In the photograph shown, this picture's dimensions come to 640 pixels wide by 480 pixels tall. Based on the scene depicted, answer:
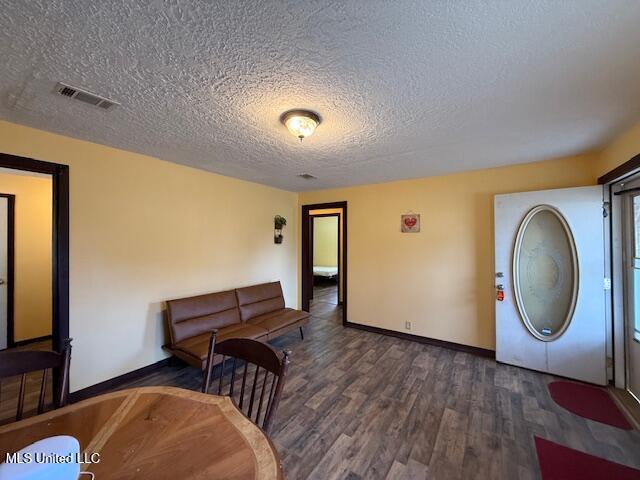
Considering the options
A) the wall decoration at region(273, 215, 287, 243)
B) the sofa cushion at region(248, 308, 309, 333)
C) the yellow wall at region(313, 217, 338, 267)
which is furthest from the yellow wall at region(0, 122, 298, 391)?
the yellow wall at region(313, 217, 338, 267)

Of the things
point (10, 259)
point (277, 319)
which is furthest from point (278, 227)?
point (10, 259)

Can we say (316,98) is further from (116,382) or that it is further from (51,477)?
(116,382)

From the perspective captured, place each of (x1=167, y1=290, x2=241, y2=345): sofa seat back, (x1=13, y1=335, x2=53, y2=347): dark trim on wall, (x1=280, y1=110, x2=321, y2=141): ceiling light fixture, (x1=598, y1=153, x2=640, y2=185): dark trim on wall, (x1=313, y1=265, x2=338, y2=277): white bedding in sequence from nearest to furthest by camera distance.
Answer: (x1=280, y1=110, x2=321, y2=141): ceiling light fixture
(x1=598, y1=153, x2=640, y2=185): dark trim on wall
(x1=167, y1=290, x2=241, y2=345): sofa seat back
(x1=13, y1=335, x2=53, y2=347): dark trim on wall
(x1=313, y1=265, x2=338, y2=277): white bedding

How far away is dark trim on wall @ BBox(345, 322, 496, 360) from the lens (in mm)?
3242

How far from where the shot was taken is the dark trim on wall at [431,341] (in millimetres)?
3242

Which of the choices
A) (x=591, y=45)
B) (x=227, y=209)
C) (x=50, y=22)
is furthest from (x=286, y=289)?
(x=591, y=45)

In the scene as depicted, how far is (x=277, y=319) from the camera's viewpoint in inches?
137

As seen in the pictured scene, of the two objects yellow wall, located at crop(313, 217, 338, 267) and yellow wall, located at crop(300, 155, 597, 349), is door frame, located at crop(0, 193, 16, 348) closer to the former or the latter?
yellow wall, located at crop(300, 155, 597, 349)

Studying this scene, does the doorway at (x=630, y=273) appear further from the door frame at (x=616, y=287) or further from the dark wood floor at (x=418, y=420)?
the dark wood floor at (x=418, y=420)

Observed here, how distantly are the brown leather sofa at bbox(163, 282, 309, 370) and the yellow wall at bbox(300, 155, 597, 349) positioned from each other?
1.37 metres

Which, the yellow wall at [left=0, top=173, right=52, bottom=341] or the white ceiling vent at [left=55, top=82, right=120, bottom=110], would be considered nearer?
the white ceiling vent at [left=55, top=82, right=120, bottom=110]

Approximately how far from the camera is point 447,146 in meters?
2.51

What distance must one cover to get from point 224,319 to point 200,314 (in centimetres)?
30

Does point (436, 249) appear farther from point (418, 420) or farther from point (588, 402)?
point (418, 420)
